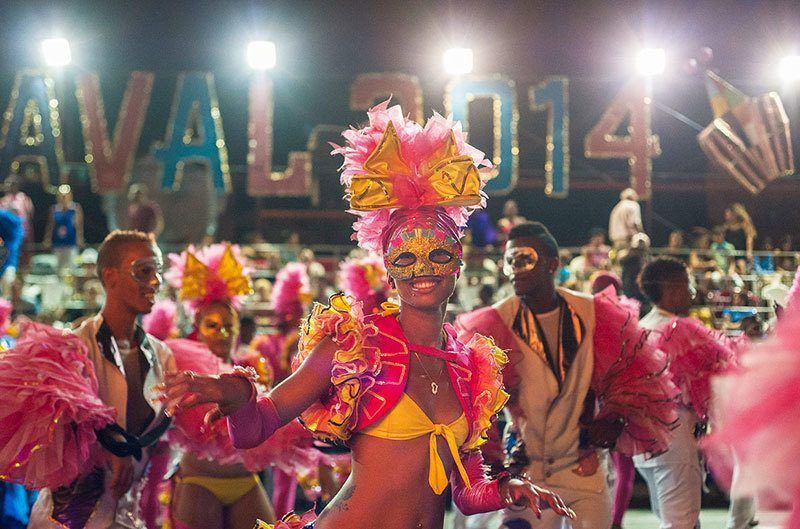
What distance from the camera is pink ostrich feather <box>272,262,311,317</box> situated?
29.8 ft

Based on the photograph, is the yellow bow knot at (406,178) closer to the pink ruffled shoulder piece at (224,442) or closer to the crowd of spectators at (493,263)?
the pink ruffled shoulder piece at (224,442)

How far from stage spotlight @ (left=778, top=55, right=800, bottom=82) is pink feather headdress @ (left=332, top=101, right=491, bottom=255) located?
10412mm

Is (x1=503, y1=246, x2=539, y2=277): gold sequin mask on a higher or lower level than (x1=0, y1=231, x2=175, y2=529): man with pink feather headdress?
higher

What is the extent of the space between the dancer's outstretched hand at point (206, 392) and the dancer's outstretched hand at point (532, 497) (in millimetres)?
950

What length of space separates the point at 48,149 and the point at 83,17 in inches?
95.9

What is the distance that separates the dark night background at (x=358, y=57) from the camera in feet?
52.9

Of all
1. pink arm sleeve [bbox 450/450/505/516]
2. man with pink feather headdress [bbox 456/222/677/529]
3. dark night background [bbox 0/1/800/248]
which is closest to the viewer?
pink arm sleeve [bbox 450/450/505/516]

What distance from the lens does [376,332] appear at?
345cm

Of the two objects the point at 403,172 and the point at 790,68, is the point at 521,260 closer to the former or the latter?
the point at 403,172

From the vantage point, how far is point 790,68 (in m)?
13.0

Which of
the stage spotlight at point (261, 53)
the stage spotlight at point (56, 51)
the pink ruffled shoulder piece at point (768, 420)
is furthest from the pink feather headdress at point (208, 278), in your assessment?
the stage spotlight at point (56, 51)

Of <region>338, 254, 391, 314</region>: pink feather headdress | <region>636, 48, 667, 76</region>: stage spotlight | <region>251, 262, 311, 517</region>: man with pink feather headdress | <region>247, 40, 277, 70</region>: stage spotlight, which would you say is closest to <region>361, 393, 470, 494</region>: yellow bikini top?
<region>251, 262, 311, 517</region>: man with pink feather headdress

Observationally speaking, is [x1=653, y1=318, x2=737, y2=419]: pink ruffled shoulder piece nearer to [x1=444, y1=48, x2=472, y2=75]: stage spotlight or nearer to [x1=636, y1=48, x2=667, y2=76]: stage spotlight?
[x1=636, y1=48, x2=667, y2=76]: stage spotlight

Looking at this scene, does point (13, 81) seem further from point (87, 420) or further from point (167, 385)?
point (167, 385)
